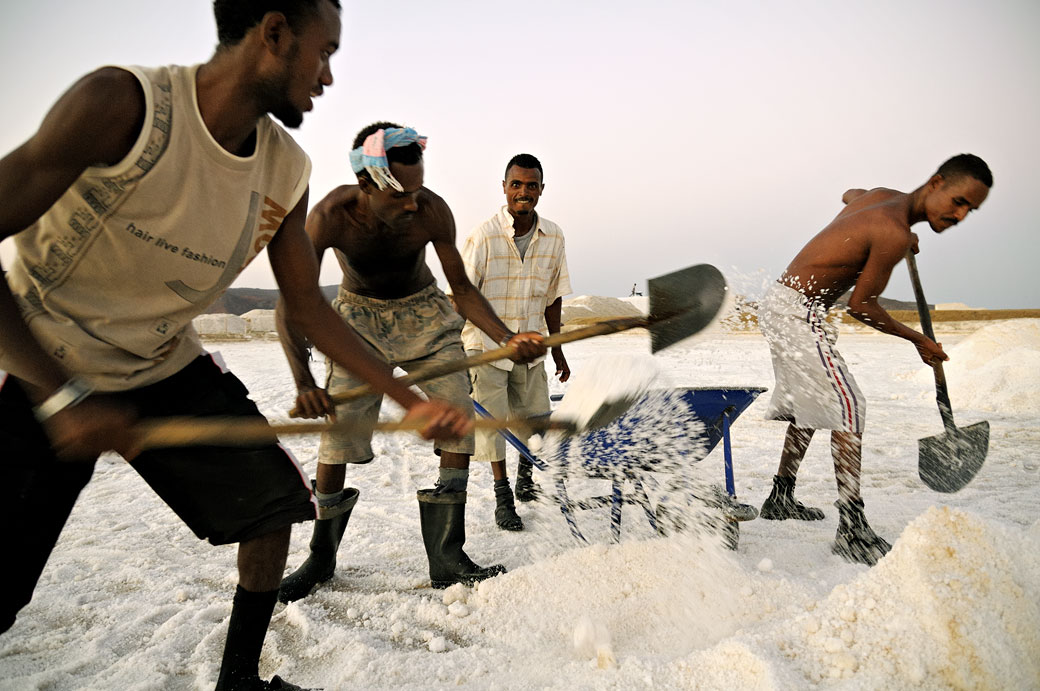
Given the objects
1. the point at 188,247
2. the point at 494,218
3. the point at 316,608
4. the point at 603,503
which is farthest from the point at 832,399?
the point at 188,247

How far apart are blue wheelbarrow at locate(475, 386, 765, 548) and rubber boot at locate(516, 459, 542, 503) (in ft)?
3.06

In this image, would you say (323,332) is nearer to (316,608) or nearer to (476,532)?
(316,608)

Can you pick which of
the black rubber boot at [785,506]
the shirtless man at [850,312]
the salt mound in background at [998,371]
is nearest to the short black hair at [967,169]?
the shirtless man at [850,312]

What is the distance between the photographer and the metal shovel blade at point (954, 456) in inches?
128

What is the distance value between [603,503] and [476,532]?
0.68 metres

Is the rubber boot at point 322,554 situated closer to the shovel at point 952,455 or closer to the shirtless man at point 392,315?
the shirtless man at point 392,315

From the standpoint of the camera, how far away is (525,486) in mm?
3803

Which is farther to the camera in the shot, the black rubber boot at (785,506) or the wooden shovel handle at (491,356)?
the black rubber boot at (785,506)

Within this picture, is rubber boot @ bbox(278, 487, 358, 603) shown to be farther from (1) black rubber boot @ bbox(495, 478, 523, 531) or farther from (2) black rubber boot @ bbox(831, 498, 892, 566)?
(2) black rubber boot @ bbox(831, 498, 892, 566)

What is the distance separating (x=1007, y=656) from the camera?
167 cm

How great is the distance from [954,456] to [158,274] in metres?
3.53

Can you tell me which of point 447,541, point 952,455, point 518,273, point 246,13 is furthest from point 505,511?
point 246,13

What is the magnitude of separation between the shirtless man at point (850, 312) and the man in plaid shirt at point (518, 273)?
1248mm

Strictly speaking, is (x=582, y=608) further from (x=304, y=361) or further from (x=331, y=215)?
(x=331, y=215)
